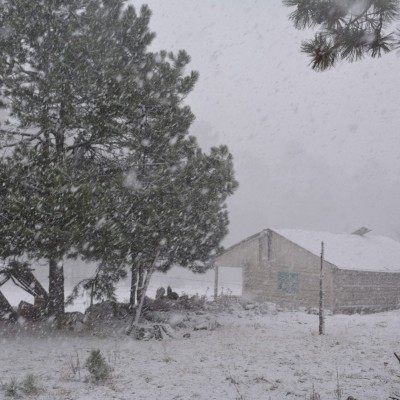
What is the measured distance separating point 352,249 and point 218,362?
19.3m

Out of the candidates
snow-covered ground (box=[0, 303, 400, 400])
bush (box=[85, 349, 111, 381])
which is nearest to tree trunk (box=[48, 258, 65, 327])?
snow-covered ground (box=[0, 303, 400, 400])

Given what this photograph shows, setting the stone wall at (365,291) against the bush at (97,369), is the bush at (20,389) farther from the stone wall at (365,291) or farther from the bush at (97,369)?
the stone wall at (365,291)

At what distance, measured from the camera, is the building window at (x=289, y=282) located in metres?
23.5

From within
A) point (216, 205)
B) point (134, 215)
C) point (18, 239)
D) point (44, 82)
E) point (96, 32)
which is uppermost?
point (96, 32)

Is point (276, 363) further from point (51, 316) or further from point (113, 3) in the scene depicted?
point (113, 3)

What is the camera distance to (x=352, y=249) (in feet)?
85.5

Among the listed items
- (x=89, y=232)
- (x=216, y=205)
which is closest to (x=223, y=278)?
(x=216, y=205)

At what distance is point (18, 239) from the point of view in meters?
9.69

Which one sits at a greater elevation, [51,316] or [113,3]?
[113,3]

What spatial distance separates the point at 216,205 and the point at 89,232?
7.02 metres

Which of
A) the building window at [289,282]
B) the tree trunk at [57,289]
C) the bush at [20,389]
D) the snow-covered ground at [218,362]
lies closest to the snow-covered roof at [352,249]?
the building window at [289,282]

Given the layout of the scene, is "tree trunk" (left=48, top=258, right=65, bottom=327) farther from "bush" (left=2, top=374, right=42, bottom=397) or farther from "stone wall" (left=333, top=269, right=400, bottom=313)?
"stone wall" (left=333, top=269, right=400, bottom=313)

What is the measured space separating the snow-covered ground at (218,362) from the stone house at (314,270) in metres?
6.30

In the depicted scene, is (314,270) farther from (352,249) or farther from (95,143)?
(95,143)
